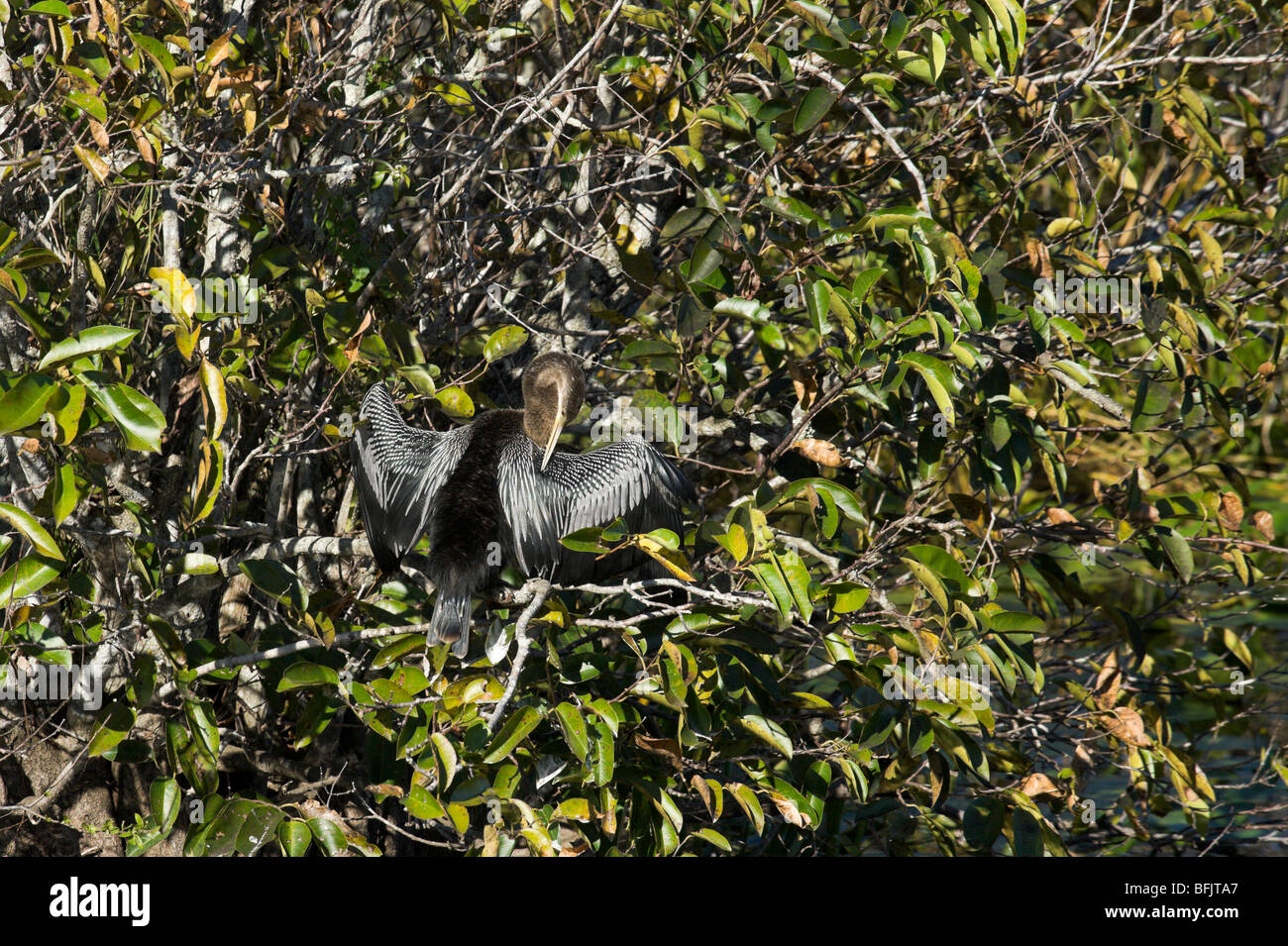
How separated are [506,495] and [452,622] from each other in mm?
496

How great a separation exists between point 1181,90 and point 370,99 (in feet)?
9.04

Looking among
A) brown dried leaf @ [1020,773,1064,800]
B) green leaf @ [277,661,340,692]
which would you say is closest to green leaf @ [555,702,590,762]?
green leaf @ [277,661,340,692]

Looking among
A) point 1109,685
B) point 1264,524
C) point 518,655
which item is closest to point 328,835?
point 518,655

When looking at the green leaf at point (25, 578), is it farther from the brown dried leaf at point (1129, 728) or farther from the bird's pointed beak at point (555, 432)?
the brown dried leaf at point (1129, 728)

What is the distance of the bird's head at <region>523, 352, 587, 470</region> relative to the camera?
3836 millimetres

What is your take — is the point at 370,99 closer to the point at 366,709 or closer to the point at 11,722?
the point at 366,709

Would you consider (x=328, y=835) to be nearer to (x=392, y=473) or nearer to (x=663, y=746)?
(x=663, y=746)

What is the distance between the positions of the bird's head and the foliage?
181mm

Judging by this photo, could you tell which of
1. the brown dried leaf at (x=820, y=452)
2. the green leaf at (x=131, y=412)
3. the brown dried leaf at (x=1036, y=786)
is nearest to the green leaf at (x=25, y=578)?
the green leaf at (x=131, y=412)

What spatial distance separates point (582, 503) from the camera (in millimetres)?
3779

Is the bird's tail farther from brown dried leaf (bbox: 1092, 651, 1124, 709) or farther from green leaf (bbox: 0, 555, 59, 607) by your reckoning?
brown dried leaf (bbox: 1092, 651, 1124, 709)

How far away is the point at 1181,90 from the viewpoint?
4.04m

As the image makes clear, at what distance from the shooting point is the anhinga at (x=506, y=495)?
3674 millimetres
